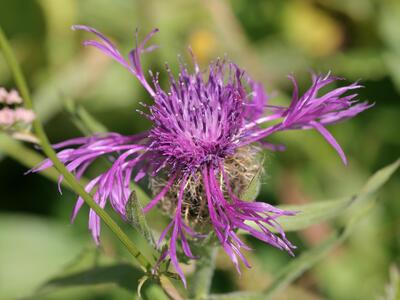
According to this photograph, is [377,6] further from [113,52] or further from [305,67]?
[113,52]

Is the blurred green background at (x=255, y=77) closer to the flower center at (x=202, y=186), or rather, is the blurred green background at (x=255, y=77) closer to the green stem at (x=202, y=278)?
the green stem at (x=202, y=278)

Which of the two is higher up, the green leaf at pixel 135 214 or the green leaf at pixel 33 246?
the green leaf at pixel 135 214

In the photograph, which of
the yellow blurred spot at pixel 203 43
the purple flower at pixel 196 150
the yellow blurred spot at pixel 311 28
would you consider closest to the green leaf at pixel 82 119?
the purple flower at pixel 196 150

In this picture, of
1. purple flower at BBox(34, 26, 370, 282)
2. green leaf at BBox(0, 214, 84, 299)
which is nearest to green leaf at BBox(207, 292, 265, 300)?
purple flower at BBox(34, 26, 370, 282)

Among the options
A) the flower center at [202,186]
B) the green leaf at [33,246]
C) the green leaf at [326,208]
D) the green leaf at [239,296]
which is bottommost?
the green leaf at [33,246]

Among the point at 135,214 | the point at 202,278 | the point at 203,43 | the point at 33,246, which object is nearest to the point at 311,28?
the point at 203,43

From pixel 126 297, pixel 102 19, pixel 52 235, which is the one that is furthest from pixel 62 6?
pixel 126 297

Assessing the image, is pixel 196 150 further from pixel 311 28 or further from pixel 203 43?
pixel 311 28
